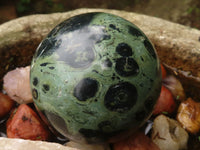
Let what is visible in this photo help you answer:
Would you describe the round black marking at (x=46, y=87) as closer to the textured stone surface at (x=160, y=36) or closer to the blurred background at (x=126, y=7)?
the textured stone surface at (x=160, y=36)

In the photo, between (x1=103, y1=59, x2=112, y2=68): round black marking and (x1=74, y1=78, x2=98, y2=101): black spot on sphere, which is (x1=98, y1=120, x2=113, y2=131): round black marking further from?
(x1=103, y1=59, x2=112, y2=68): round black marking

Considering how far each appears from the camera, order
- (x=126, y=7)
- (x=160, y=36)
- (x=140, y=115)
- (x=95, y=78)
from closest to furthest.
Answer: (x=95, y=78), (x=140, y=115), (x=160, y=36), (x=126, y=7)

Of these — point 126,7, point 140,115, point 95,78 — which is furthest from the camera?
point 126,7

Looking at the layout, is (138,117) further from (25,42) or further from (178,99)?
(25,42)

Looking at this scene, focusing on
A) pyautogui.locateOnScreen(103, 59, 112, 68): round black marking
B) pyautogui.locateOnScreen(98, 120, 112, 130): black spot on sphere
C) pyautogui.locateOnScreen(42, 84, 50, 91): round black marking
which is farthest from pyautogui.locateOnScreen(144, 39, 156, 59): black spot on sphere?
pyautogui.locateOnScreen(42, 84, 50, 91): round black marking

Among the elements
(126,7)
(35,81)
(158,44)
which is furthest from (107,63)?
(126,7)

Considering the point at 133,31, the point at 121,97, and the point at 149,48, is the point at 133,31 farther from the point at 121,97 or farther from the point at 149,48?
the point at 121,97
